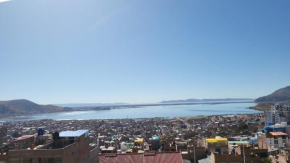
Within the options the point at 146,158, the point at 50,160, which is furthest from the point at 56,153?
the point at 146,158

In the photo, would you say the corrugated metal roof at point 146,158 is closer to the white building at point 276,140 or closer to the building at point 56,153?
the building at point 56,153

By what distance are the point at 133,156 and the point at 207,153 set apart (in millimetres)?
5741

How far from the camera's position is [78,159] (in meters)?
7.46

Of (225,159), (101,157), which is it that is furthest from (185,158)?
(101,157)

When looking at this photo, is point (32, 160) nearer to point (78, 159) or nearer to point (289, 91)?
point (78, 159)

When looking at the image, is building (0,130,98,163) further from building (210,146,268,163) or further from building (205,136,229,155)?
building (205,136,229,155)

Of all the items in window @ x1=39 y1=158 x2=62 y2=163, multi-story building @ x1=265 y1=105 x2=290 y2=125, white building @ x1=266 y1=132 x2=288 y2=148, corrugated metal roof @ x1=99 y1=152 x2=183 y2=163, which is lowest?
multi-story building @ x1=265 y1=105 x2=290 y2=125

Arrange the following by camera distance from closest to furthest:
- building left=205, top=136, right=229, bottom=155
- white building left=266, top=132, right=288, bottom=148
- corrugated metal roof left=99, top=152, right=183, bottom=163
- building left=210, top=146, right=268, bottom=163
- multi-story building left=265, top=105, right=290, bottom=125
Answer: corrugated metal roof left=99, top=152, right=183, bottom=163 → building left=210, top=146, right=268, bottom=163 → building left=205, top=136, right=229, bottom=155 → white building left=266, top=132, right=288, bottom=148 → multi-story building left=265, top=105, right=290, bottom=125

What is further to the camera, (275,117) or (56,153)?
(275,117)

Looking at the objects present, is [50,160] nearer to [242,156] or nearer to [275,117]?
[242,156]

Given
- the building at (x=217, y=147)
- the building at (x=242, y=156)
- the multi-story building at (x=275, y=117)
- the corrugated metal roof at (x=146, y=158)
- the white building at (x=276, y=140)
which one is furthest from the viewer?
the multi-story building at (x=275, y=117)

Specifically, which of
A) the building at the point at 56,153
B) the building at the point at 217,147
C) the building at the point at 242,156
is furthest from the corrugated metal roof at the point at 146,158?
the building at the point at 217,147

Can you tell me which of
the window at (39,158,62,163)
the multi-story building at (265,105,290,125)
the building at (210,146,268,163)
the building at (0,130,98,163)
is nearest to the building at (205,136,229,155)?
the building at (210,146,268,163)

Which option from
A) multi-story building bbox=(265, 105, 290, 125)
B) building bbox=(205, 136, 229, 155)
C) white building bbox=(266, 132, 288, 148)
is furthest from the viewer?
multi-story building bbox=(265, 105, 290, 125)
